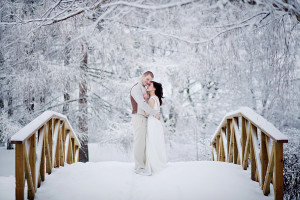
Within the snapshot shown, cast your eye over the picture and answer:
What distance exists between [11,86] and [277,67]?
21.8ft

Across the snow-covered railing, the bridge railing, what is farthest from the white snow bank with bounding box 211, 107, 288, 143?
the snow-covered railing

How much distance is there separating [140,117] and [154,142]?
450mm

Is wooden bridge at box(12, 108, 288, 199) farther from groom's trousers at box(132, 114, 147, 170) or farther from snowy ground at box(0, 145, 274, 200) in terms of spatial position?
groom's trousers at box(132, 114, 147, 170)

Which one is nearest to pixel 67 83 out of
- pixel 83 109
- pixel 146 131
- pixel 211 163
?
pixel 83 109

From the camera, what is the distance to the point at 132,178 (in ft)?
12.9

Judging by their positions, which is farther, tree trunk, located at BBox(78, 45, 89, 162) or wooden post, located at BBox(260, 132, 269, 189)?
tree trunk, located at BBox(78, 45, 89, 162)

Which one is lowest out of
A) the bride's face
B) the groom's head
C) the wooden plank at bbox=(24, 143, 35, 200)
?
the wooden plank at bbox=(24, 143, 35, 200)

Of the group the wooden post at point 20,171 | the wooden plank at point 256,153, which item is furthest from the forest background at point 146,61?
the wooden post at point 20,171

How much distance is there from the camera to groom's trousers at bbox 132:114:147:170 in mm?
4246

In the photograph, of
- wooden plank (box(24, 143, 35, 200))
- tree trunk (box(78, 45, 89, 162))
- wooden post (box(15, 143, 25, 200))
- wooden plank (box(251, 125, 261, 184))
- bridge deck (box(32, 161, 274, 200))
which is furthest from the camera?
tree trunk (box(78, 45, 89, 162))

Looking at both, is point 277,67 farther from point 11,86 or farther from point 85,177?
point 11,86

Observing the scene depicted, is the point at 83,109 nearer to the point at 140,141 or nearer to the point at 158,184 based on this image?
the point at 140,141

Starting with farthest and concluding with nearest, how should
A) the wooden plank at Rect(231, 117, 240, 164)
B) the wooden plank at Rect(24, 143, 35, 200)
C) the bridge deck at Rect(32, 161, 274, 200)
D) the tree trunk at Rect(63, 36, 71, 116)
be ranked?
1. the tree trunk at Rect(63, 36, 71, 116)
2. the wooden plank at Rect(231, 117, 240, 164)
3. the bridge deck at Rect(32, 161, 274, 200)
4. the wooden plank at Rect(24, 143, 35, 200)

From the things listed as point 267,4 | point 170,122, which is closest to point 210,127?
point 170,122
